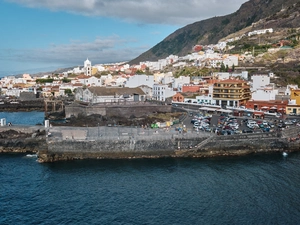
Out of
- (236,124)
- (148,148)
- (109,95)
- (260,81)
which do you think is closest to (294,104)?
(236,124)

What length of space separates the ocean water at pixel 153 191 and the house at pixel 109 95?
2119 centimetres

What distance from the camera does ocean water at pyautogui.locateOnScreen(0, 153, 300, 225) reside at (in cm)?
1573

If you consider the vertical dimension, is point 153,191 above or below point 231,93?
below

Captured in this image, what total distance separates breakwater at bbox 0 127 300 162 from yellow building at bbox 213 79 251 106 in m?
14.1

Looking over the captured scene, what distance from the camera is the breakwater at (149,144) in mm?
24656

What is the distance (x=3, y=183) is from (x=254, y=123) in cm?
2198

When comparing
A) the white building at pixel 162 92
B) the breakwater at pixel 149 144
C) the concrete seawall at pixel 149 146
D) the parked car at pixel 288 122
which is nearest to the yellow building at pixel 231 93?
the white building at pixel 162 92

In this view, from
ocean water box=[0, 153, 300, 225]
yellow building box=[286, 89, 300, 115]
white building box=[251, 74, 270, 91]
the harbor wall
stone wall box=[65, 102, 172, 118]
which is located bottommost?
ocean water box=[0, 153, 300, 225]

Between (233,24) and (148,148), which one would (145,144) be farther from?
(233,24)

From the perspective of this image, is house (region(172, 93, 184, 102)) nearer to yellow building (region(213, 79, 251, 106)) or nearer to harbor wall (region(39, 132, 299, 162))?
yellow building (region(213, 79, 251, 106))

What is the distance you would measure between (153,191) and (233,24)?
137 meters

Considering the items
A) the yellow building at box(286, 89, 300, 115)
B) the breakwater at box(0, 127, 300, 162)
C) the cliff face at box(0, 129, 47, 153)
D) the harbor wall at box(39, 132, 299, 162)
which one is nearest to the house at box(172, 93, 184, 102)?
the yellow building at box(286, 89, 300, 115)

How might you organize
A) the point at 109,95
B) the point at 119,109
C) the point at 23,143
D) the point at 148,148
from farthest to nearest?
the point at 109,95 < the point at 119,109 < the point at 23,143 < the point at 148,148

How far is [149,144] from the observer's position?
983 inches
